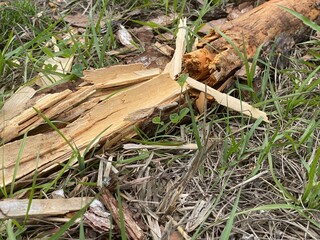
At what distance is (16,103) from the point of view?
2.02 meters

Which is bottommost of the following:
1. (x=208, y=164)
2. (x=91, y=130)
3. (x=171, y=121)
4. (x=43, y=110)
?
(x=208, y=164)

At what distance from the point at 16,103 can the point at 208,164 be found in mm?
836

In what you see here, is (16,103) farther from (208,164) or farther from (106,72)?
(208,164)

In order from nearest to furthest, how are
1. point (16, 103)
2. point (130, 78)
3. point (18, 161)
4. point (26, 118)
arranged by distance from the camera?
1. point (18, 161)
2. point (26, 118)
3. point (16, 103)
4. point (130, 78)

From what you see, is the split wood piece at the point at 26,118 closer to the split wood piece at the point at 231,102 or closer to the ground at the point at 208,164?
the ground at the point at 208,164

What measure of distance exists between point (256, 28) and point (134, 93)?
73cm

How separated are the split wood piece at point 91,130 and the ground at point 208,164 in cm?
6

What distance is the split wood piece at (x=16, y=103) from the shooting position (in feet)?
6.45

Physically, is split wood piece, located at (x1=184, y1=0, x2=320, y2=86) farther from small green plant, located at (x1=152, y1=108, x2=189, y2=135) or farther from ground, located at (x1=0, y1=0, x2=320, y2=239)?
small green plant, located at (x1=152, y1=108, x2=189, y2=135)

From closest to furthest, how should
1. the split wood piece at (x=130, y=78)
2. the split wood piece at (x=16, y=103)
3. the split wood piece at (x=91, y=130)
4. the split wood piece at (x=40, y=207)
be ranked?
the split wood piece at (x=40, y=207)
the split wood piece at (x=91, y=130)
the split wood piece at (x=16, y=103)
the split wood piece at (x=130, y=78)

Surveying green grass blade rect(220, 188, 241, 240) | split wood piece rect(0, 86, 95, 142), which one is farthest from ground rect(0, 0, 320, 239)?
split wood piece rect(0, 86, 95, 142)

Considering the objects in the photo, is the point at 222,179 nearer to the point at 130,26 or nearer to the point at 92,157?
the point at 92,157

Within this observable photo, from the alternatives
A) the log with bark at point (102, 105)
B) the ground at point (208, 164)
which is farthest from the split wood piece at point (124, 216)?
the log with bark at point (102, 105)

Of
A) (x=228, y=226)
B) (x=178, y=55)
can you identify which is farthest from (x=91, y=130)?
(x=228, y=226)
